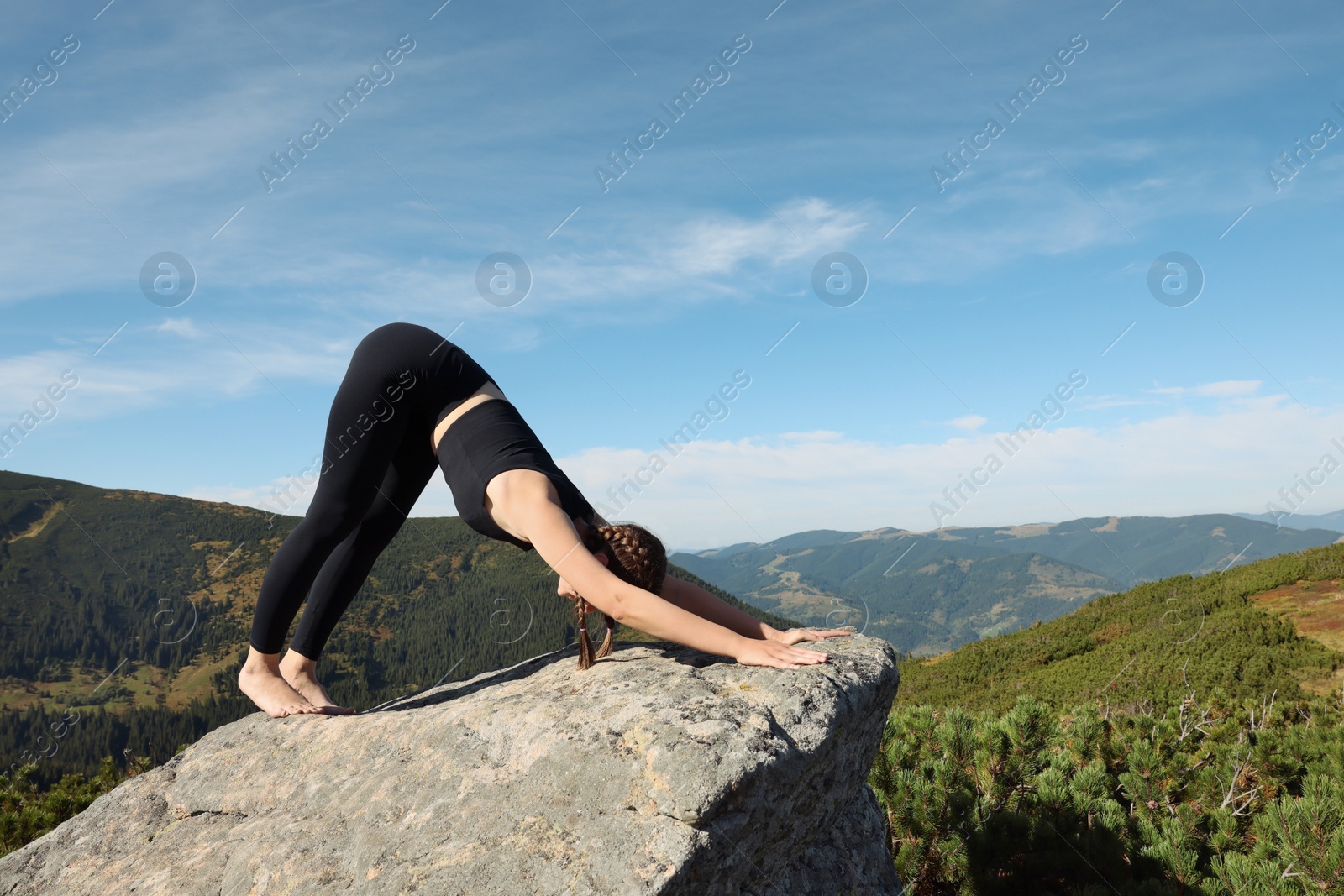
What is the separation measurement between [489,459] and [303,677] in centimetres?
212

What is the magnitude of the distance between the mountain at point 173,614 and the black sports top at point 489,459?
79982 mm

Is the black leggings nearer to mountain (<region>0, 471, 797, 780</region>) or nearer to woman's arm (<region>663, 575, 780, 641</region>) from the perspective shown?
woman's arm (<region>663, 575, 780, 641</region>)

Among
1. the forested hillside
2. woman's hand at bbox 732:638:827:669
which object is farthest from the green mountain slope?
woman's hand at bbox 732:638:827:669

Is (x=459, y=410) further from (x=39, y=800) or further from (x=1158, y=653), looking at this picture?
(x=1158, y=653)

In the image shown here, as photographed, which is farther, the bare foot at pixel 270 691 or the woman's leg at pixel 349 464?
the bare foot at pixel 270 691

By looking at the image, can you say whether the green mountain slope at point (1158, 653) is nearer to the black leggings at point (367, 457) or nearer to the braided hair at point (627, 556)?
the braided hair at point (627, 556)

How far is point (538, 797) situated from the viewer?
2.92 metres

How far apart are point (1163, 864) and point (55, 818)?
8768 mm

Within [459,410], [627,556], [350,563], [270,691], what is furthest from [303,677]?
[627,556]

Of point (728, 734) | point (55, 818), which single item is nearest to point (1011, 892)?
point (728, 734)

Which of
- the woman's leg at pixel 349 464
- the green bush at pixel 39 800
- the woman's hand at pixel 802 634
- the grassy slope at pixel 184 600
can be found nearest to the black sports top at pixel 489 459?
the woman's leg at pixel 349 464

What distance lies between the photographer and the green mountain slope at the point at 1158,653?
1527 cm

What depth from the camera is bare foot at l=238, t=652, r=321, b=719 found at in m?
4.50

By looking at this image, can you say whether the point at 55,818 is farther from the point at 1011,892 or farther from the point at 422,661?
the point at 422,661
